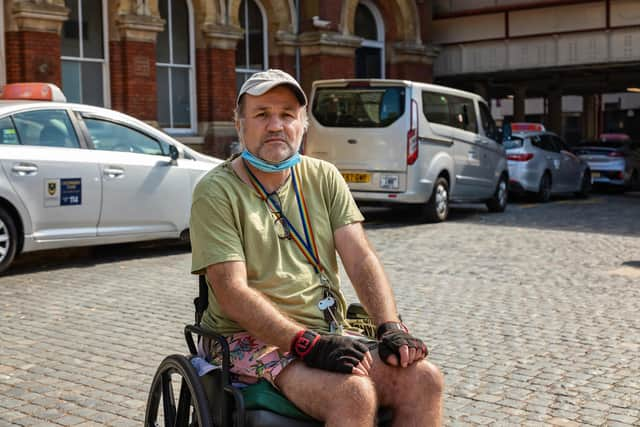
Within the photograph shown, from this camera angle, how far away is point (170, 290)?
Answer: 8.40 m

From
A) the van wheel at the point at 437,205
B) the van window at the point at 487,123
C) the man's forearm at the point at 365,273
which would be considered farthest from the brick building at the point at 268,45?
the man's forearm at the point at 365,273

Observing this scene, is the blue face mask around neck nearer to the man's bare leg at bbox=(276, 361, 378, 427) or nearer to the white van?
the man's bare leg at bbox=(276, 361, 378, 427)

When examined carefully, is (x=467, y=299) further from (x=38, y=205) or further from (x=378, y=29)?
(x=378, y=29)

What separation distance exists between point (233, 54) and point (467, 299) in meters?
12.6

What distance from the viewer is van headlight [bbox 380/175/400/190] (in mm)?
13992

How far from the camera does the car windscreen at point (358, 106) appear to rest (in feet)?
46.0

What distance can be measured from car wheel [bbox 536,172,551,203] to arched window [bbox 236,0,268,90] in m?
6.75

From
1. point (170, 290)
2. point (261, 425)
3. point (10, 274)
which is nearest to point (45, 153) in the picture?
point (10, 274)

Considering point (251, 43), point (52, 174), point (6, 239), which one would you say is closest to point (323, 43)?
point (251, 43)

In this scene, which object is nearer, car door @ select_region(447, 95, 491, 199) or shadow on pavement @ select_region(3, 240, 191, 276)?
shadow on pavement @ select_region(3, 240, 191, 276)

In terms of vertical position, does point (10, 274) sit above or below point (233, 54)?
below

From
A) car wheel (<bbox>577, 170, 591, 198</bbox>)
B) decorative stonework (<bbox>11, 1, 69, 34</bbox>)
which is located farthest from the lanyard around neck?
car wheel (<bbox>577, 170, 591, 198</bbox>)

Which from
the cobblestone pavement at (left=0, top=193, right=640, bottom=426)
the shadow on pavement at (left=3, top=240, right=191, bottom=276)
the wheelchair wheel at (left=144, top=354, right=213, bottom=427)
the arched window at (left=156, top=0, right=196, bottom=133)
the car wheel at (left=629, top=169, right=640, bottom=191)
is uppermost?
the arched window at (left=156, top=0, right=196, bottom=133)

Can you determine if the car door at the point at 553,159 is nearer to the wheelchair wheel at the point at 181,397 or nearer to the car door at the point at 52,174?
the car door at the point at 52,174
